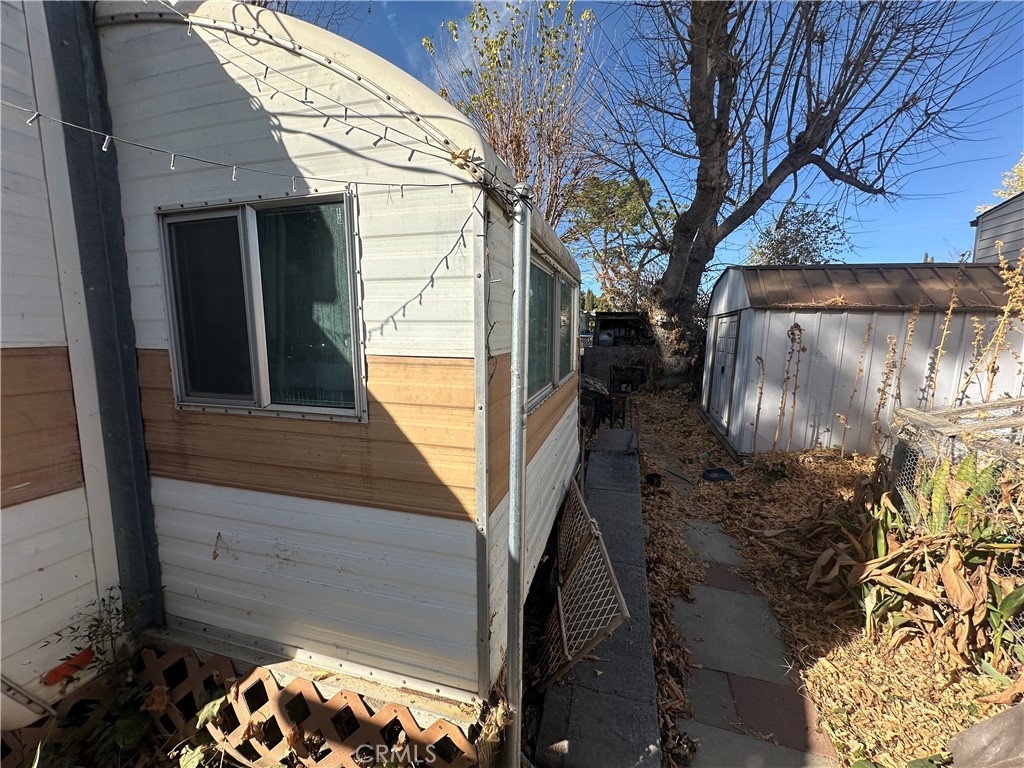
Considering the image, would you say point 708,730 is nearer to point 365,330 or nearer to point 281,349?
point 365,330

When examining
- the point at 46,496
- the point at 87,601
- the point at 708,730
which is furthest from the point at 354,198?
the point at 708,730

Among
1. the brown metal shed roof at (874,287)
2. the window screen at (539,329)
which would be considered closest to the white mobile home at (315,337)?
→ the window screen at (539,329)

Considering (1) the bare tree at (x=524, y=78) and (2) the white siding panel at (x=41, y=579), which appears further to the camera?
(1) the bare tree at (x=524, y=78)

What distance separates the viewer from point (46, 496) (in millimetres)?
2215

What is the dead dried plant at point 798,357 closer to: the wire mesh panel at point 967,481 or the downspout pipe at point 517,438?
the wire mesh panel at point 967,481

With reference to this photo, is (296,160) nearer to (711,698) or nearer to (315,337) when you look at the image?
(315,337)

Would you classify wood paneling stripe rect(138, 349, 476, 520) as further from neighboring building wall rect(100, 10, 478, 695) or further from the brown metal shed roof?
the brown metal shed roof

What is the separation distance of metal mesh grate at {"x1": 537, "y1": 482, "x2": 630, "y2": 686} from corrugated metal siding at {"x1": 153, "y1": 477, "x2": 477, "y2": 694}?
93 cm

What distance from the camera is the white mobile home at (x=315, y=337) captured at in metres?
1.99

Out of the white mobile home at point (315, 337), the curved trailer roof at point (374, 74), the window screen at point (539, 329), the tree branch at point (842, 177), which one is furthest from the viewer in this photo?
the tree branch at point (842, 177)

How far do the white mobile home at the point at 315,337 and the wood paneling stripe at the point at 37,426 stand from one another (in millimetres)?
322

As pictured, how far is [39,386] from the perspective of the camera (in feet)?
7.11

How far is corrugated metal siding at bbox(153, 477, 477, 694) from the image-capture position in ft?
7.11

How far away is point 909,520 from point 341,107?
17.1 ft
